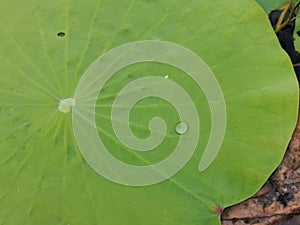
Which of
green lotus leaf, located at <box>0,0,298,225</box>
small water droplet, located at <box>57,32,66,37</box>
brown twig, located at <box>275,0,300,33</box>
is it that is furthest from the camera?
brown twig, located at <box>275,0,300,33</box>

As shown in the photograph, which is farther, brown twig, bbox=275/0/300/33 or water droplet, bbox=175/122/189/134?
brown twig, bbox=275/0/300/33

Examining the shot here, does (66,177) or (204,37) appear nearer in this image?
(66,177)

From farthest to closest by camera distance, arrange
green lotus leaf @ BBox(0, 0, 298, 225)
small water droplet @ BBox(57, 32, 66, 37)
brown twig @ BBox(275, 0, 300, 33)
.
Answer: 1. brown twig @ BBox(275, 0, 300, 33)
2. small water droplet @ BBox(57, 32, 66, 37)
3. green lotus leaf @ BBox(0, 0, 298, 225)

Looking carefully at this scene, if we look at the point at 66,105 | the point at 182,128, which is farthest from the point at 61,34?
the point at 182,128

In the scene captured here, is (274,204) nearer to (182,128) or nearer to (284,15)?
(182,128)

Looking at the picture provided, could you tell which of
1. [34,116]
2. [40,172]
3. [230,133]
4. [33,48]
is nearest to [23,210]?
[40,172]

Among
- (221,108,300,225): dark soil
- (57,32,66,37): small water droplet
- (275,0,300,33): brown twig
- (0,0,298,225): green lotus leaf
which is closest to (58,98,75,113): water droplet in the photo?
(0,0,298,225): green lotus leaf

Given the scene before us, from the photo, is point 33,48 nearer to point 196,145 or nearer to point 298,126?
point 196,145

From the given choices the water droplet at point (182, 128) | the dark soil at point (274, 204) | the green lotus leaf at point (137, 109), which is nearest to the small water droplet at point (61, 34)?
the green lotus leaf at point (137, 109)

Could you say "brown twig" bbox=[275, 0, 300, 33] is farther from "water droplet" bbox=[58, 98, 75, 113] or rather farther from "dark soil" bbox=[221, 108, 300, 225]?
"water droplet" bbox=[58, 98, 75, 113]
